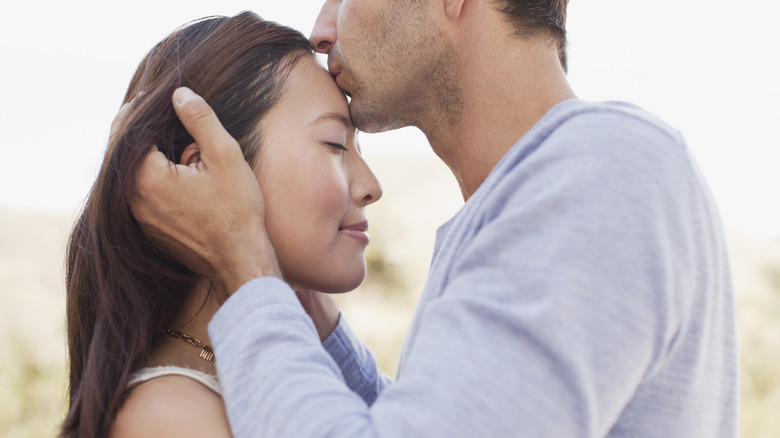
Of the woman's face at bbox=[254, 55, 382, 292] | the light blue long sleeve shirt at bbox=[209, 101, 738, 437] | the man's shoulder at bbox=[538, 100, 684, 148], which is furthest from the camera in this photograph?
the woman's face at bbox=[254, 55, 382, 292]

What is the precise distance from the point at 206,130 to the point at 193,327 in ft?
1.89

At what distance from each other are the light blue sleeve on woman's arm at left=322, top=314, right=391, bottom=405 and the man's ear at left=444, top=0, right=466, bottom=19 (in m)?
1.07

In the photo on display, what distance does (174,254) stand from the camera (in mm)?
1715

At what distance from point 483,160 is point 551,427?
1.14 metres

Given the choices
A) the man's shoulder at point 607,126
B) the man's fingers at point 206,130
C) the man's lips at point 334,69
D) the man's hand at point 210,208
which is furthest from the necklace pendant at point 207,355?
the man's shoulder at point 607,126

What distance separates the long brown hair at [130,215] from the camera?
1592 millimetres

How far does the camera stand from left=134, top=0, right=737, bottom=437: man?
3.44 ft

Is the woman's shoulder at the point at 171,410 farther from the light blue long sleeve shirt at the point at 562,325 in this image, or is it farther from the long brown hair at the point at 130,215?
the light blue long sleeve shirt at the point at 562,325

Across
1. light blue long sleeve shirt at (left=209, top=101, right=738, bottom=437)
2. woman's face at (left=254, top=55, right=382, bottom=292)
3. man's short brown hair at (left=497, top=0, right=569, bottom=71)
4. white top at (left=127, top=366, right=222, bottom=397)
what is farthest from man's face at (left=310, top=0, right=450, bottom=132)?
white top at (left=127, top=366, right=222, bottom=397)

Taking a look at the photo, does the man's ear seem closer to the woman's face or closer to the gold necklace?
the woman's face

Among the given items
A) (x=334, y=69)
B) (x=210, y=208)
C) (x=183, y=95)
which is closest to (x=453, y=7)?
(x=334, y=69)

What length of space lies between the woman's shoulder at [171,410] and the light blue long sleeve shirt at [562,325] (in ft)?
0.71

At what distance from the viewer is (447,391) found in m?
1.05

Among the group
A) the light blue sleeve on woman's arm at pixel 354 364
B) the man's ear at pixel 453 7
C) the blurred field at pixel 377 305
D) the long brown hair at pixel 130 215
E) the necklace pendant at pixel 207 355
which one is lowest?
the blurred field at pixel 377 305
